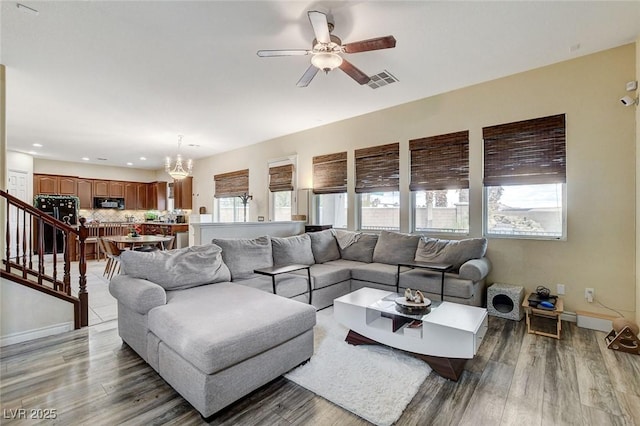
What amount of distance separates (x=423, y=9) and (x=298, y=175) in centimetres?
416

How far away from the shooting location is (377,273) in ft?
12.9

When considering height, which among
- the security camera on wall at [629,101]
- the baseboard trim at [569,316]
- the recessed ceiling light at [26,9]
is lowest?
the baseboard trim at [569,316]

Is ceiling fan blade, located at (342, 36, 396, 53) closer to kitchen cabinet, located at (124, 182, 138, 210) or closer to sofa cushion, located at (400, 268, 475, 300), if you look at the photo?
sofa cushion, located at (400, 268, 475, 300)

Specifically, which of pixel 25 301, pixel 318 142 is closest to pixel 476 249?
pixel 318 142

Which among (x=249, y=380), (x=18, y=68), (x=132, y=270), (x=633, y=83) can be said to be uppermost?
(x=18, y=68)

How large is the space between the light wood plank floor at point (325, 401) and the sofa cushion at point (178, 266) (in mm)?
695

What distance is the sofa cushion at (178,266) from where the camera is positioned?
2676 millimetres

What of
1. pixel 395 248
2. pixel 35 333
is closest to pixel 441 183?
pixel 395 248

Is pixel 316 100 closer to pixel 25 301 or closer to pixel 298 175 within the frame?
pixel 298 175

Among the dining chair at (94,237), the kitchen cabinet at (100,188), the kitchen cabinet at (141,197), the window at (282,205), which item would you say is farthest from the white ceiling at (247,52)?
the kitchen cabinet at (141,197)

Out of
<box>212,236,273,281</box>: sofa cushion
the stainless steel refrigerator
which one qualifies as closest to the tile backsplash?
the stainless steel refrigerator

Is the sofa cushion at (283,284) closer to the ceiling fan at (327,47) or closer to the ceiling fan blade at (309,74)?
the ceiling fan blade at (309,74)

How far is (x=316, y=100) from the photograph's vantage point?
4520mm

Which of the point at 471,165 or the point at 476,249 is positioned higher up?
the point at 471,165
